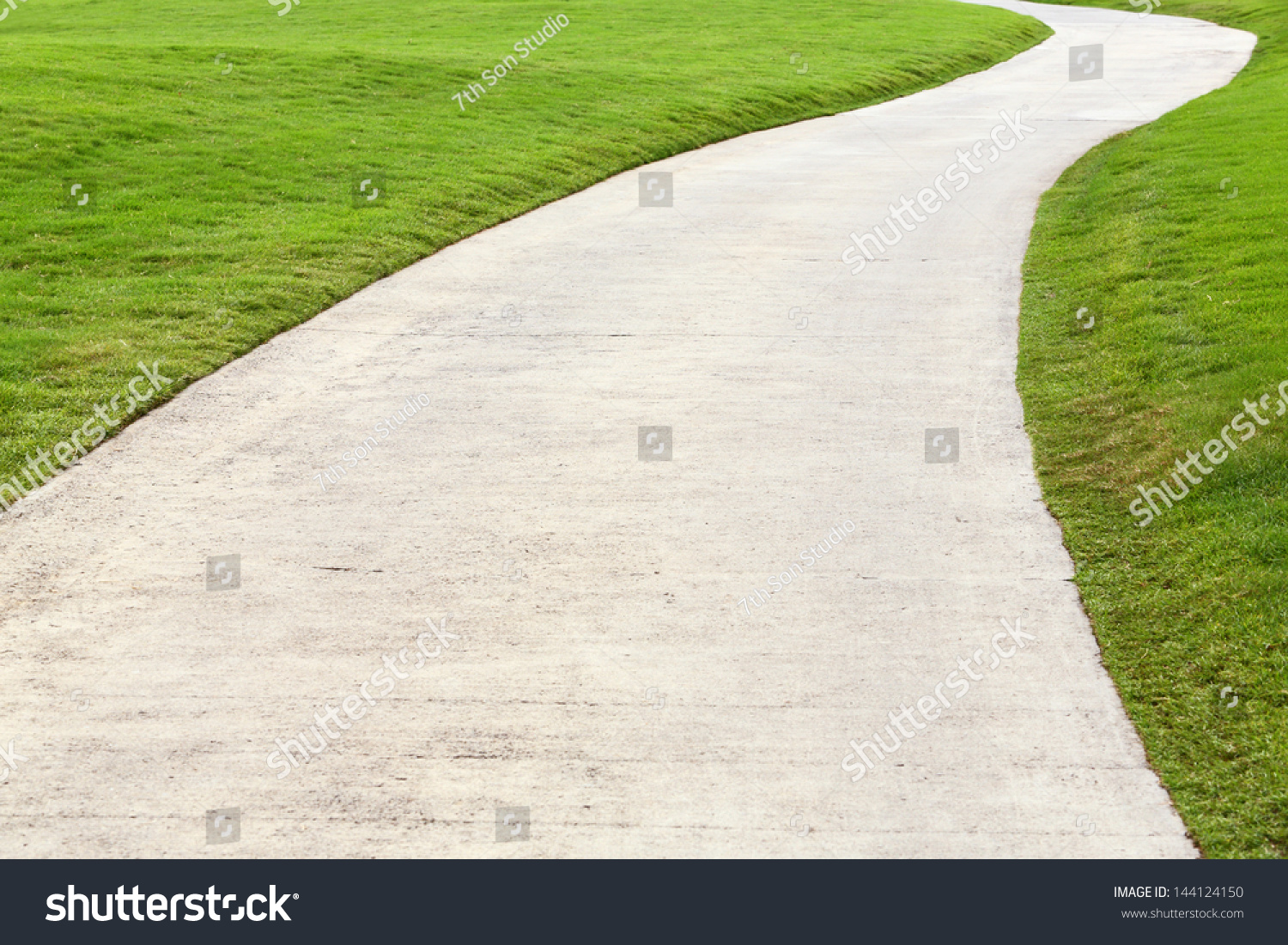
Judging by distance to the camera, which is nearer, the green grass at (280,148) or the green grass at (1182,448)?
the green grass at (1182,448)

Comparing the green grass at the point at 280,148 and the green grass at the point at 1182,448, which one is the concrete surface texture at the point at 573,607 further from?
the green grass at the point at 280,148

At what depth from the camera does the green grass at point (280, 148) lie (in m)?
11.4

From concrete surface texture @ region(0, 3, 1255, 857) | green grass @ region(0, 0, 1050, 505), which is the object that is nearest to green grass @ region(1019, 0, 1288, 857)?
concrete surface texture @ region(0, 3, 1255, 857)

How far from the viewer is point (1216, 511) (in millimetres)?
7387

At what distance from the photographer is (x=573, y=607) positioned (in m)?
6.65

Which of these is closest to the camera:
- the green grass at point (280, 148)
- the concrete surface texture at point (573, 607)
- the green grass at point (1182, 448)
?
the concrete surface texture at point (573, 607)

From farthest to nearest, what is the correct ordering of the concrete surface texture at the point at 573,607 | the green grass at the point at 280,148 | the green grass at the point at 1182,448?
the green grass at the point at 280,148 → the green grass at the point at 1182,448 → the concrete surface texture at the point at 573,607

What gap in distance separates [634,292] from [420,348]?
2.82 m

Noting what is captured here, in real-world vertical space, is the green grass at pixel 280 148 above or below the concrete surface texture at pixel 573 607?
below

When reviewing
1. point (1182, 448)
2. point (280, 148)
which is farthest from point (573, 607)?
point (280, 148)

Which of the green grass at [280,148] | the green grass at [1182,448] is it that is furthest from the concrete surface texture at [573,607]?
the green grass at [280,148]

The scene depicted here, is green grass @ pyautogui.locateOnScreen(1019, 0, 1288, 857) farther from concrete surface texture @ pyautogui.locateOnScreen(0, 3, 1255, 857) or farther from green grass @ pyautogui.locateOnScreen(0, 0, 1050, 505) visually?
green grass @ pyautogui.locateOnScreen(0, 0, 1050, 505)

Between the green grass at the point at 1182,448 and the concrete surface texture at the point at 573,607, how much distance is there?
0.26m

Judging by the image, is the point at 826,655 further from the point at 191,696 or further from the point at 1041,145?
the point at 1041,145
